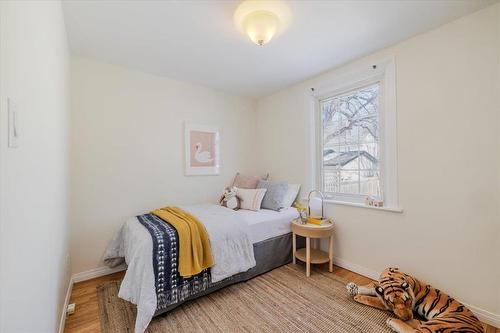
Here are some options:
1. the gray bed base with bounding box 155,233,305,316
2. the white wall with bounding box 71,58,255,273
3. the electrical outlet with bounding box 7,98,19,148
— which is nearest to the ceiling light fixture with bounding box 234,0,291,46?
the electrical outlet with bounding box 7,98,19,148

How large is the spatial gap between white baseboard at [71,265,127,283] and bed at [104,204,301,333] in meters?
0.07

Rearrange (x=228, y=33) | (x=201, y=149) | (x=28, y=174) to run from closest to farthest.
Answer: (x=28, y=174)
(x=228, y=33)
(x=201, y=149)

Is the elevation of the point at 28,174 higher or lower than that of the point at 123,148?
lower

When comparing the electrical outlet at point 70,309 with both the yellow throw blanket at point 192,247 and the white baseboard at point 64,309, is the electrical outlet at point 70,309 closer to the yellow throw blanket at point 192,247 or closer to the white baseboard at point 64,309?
the white baseboard at point 64,309

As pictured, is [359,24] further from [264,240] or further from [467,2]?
[264,240]

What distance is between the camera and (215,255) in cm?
201

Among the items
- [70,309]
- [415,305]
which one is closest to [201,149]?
[70,309]

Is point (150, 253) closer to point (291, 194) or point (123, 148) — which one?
point (123, 148)

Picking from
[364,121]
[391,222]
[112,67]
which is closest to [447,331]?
[391,222]

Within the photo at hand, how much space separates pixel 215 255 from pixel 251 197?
3.53 ft

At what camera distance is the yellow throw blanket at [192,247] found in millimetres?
1817

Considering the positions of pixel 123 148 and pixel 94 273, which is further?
pixel 123 148

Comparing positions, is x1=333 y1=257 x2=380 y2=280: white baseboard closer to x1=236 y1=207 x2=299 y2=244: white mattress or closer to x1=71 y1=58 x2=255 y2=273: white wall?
x1=236 y1=207 x2=299 y2=244: white mattress

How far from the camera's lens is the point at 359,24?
1887 mm
